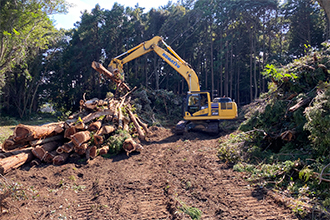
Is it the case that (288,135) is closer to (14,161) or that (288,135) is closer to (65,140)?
(65,140)

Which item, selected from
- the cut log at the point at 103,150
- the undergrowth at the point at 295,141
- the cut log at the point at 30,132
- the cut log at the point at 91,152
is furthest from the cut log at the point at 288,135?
the cut log at the point at 30,132

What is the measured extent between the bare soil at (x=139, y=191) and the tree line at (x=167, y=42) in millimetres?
19827

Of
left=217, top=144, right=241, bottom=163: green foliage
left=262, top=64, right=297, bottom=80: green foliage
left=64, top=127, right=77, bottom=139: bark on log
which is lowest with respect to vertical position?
left=217, top=144, right=241, bottom=163: green foliage

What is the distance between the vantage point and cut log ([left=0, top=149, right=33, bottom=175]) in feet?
19.7

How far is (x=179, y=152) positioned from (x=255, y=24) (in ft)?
72.1

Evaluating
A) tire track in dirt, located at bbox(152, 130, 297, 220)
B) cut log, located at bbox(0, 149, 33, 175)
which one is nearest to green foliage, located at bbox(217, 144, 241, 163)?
tire track in dirt, located at bbox(152, 130, 297, 220)

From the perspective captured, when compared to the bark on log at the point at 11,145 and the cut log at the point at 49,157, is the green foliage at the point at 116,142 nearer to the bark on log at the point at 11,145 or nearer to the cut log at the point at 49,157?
the cut log at the point at 49,157

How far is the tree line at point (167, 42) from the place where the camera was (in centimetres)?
2428

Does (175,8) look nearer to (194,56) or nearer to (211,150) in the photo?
(194,56)

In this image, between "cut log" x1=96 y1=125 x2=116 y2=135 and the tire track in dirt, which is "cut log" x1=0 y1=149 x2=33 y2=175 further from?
the tire track in dirt

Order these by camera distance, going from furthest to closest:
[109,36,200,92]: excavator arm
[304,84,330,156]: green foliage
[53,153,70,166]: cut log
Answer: [109,36,200,92]: excavator arm → [53,153,70,166]: cut log → [304,84,330,156]: green foliage

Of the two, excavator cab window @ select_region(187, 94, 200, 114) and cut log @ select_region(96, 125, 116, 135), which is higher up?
excavator cab window @ select_region(187, 94, 200, 114)

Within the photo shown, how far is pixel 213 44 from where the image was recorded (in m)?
29.9

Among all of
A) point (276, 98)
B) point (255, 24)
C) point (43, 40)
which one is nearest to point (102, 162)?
point (276, 98)
